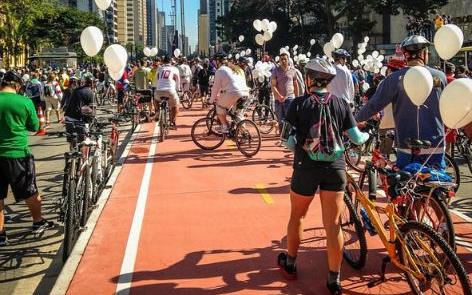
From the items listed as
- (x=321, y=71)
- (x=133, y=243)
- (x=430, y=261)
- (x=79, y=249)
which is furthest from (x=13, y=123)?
(x=430, y=261)

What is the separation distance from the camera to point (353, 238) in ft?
17.5

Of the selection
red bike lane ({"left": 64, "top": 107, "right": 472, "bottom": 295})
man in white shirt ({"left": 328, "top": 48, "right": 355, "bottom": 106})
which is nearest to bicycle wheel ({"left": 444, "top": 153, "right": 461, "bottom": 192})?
red bike lane ({"left": 64, "top": 107, "right": 472, "bottom": 295})

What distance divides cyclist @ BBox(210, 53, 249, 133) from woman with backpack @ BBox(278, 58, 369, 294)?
6.87 metres

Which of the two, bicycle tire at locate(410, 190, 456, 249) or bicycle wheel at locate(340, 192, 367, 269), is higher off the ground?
bicycle tire at locate(410, 190, 456, 249)

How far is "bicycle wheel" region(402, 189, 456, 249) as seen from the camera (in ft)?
15.4

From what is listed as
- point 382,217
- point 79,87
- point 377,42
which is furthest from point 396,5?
point 382,217

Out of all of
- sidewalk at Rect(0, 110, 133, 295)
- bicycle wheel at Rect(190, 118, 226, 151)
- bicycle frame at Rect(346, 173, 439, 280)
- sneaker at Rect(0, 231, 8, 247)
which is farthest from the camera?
bicycle wheel at Rect(190, 118, 226, 151)

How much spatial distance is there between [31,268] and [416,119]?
4.13 meters

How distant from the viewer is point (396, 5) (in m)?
56.4

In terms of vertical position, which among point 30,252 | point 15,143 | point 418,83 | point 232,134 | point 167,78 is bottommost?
point 30,252

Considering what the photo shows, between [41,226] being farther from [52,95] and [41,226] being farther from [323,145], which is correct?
[52,95]

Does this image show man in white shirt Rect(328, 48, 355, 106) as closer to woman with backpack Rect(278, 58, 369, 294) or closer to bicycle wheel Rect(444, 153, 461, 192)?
bicycle wheel Rect(444, 153, 461, 192)

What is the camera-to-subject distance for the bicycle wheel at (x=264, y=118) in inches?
578

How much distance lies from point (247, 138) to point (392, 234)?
7.12 meters
